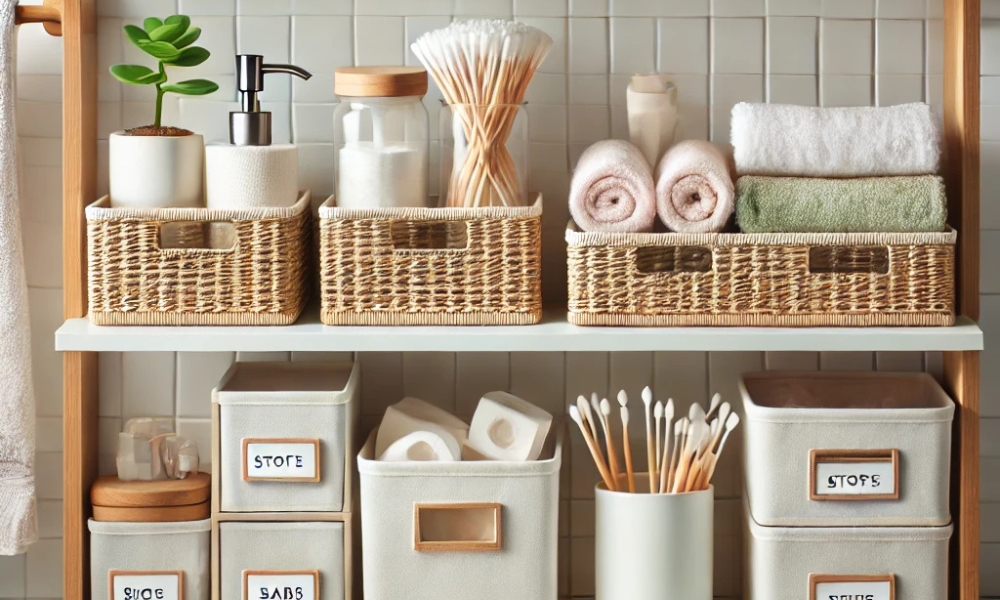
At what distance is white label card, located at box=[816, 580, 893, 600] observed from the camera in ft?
3.87

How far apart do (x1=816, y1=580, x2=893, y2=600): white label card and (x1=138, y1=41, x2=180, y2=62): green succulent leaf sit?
0.85m

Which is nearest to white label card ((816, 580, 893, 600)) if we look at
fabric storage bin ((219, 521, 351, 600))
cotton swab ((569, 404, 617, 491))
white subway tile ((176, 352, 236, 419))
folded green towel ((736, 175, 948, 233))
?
cotton swab ((569, 404, 617, 491))

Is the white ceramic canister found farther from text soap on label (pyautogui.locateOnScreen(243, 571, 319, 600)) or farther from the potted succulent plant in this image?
the potted succulent plant

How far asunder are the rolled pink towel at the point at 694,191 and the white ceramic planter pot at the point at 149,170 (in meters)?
0.49

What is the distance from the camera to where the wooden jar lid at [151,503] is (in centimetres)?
122

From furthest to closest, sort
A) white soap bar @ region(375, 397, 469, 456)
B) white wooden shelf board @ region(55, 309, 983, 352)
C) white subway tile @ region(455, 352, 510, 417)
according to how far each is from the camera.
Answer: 1. white subway tile @ region(455, 352, 510, 417)
2. white soap bar @ region(375, 397, 469, 456)
3. white wooden shelf board @ region(55, 309, 983, 352)

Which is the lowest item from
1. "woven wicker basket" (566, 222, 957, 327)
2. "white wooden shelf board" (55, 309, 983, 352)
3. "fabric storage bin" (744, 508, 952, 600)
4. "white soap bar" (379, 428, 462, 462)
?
"fabric storage bin" (744, 508, 952, 600)

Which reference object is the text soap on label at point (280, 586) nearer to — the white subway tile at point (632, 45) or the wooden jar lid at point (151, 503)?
the wooden jar lid at point (151, 503)

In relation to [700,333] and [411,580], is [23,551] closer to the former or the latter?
[411,580]

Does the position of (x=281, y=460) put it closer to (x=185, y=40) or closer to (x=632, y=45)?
(x=185, y=40)


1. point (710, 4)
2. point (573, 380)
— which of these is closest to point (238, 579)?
point (573, 380)

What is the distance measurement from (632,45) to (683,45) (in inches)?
2.3

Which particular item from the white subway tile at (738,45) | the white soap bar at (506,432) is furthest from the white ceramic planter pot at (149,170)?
the white subway tile at (738,45)

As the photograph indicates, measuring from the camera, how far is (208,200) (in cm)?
119
